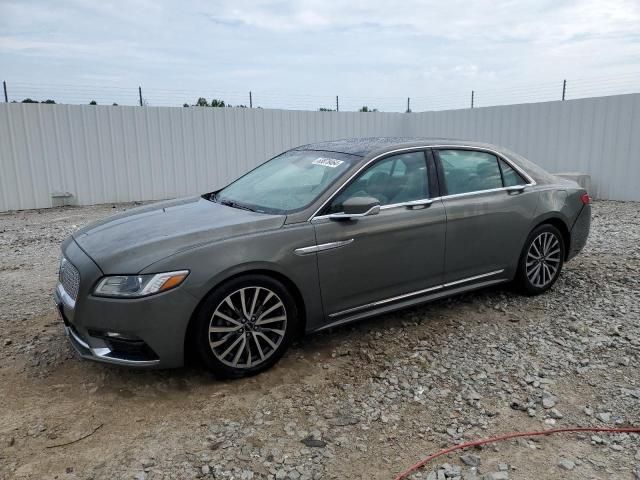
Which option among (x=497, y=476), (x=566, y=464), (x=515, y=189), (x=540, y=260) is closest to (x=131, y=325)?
(x=497, y=476)

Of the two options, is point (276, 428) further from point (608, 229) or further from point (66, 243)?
point (608, 229)

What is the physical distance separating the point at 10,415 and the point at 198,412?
1.12m

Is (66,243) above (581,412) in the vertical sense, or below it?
above

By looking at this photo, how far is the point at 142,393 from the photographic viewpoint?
3.24m

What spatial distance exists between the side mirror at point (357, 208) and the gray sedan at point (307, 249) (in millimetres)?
11

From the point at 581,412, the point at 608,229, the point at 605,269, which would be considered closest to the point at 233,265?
the point at 581,412

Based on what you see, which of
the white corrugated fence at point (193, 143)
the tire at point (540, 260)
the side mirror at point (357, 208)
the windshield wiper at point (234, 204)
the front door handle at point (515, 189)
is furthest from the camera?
the white corrugated fence at point (193, 143)

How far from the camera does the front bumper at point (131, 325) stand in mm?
2975

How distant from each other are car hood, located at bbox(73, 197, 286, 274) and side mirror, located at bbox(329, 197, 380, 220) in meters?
0.45

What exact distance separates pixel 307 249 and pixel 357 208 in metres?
0.47

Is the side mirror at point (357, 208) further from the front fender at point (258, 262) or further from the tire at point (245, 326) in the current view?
the tire at point (245, 326)

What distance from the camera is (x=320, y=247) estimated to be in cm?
350

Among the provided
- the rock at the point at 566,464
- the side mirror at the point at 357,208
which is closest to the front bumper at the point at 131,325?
the side mirror at the point at 357,208

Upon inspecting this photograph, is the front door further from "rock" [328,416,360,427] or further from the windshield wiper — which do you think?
"rock" [328,416,360,427]
